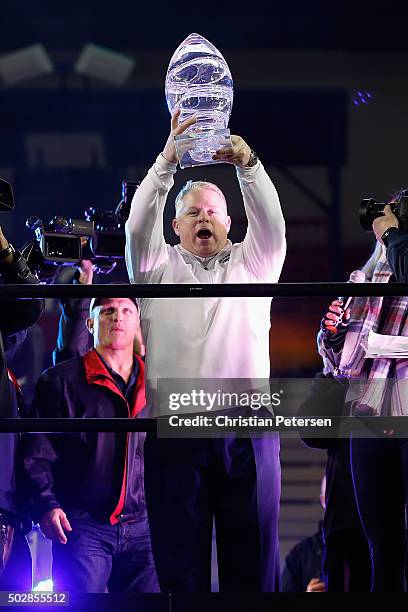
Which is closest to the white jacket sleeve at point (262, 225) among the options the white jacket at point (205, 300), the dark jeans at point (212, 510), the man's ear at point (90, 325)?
the white jacket at point (205, 300)

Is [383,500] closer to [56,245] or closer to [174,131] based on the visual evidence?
[174,131]

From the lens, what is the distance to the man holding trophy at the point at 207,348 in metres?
1.93

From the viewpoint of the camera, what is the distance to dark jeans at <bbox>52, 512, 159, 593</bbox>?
7.24ft

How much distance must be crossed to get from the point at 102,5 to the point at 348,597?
4.26 m

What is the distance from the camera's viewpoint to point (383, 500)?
78.2 inches

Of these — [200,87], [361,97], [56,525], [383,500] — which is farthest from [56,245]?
[361,97]

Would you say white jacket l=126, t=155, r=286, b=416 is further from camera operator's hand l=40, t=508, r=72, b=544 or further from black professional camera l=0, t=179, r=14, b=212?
camera operator's hand l=40, t=508, r=72, b=544

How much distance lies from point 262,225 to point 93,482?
2.32 ft

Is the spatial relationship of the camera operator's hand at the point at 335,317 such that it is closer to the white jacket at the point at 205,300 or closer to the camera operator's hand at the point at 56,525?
the white jacket at the point at 205,300

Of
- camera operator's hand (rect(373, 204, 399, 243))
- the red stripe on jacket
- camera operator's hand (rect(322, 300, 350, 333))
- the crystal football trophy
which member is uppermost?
the crystal football trophy

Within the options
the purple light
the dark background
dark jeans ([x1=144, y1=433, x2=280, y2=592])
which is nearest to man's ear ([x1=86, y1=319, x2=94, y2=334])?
dark jeans ([x1=144, y1=433, x2=280, y2=592])

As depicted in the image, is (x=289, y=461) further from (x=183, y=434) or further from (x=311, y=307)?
(x=183, y=434)

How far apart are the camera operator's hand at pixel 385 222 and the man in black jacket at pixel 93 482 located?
0.72m

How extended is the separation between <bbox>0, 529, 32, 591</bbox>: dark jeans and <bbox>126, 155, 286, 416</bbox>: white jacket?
15.2 inches
